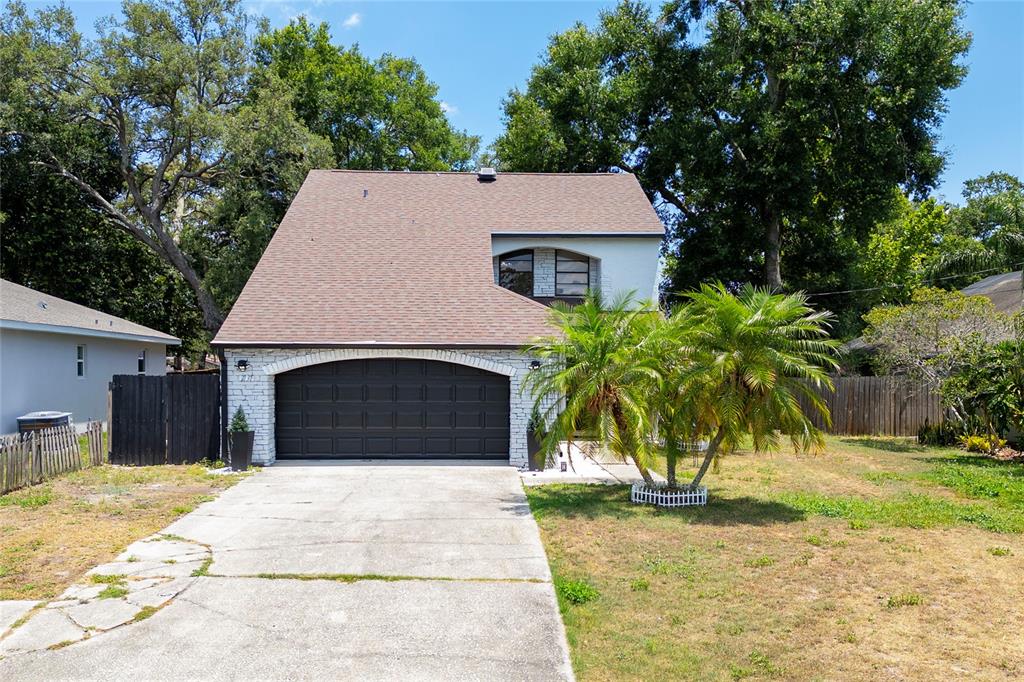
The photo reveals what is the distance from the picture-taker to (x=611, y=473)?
1405 cm

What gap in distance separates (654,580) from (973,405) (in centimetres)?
1405

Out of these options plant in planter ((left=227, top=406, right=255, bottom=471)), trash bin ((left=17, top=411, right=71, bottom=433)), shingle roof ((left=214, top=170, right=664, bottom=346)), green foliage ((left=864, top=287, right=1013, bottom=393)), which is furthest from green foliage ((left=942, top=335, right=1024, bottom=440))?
trash bin ((left=17, top=411, right=71, bottom=433))

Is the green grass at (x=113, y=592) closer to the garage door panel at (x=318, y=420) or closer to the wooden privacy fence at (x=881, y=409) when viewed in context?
the garage door panel at (x=318, y=420)

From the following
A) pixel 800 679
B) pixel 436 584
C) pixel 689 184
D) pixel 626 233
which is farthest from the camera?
pixel 689 184

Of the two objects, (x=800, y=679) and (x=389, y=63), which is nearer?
(x=800, y=679)

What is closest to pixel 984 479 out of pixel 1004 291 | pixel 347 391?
pixel 347 391

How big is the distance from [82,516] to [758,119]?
26.2 metres

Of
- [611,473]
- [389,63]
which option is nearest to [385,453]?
[611,473]

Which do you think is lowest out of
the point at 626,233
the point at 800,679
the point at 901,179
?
the point at 800,679

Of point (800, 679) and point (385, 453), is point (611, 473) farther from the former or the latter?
point (800, 679)

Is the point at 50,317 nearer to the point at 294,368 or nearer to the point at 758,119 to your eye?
the point at 294,368

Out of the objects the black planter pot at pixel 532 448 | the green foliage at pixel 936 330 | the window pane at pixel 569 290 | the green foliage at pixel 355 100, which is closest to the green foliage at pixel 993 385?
the green foliage at pixel 936 330

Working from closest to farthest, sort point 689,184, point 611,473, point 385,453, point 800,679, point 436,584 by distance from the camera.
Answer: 1. point 800,679
2. point 436,584
3. point 611,473
4. point 385,453
5. point 689,184

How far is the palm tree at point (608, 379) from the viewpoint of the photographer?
34.0 feet
